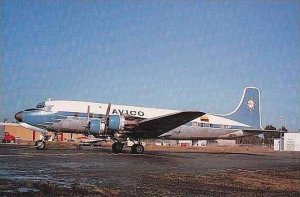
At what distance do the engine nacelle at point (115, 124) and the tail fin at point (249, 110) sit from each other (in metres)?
11.2

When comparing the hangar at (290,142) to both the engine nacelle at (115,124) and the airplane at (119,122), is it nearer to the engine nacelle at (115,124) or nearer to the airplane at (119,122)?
the airplane at (119,122)

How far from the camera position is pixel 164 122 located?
83.7 ft

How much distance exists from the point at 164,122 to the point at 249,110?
11296 mm

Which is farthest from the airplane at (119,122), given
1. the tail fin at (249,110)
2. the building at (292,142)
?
the building at (292,142)

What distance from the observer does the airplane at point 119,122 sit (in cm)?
2462

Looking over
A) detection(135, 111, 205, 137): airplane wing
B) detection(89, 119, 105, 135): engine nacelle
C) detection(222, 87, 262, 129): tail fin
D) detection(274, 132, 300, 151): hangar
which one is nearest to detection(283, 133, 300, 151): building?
detection(274, 132, 300, 151): hangar

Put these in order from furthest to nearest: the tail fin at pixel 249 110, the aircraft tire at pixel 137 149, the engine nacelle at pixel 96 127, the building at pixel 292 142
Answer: the building at pixel 292 142, the tail fin at pixel 249 110, the aircraft tire at pixel 137 149, the engine nacelle at pixel 96 127

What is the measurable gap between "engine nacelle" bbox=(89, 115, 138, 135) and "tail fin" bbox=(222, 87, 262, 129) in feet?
36.6

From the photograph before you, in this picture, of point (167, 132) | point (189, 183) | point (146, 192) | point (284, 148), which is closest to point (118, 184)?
point (146, 192)

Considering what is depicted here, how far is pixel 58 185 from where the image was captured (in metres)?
8.93

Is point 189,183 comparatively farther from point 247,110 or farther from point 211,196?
point 247,110

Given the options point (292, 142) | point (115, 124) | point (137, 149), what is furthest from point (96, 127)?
point (292, 142)

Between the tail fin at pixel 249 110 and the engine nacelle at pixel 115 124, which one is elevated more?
the tail fin at pixel 249 110

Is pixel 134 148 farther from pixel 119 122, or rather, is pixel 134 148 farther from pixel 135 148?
pixel 119 122
